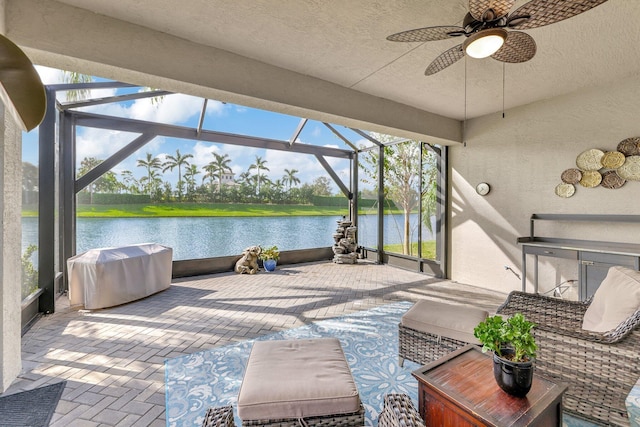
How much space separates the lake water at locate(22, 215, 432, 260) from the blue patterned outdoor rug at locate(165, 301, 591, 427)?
9.56 feet

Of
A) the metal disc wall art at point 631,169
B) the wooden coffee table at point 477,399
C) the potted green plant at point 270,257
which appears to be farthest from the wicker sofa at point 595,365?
the potted green plant at point 270,257

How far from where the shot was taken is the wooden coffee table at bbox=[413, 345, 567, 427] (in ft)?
4.18

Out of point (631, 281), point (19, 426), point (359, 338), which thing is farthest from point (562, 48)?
point (19, 426)

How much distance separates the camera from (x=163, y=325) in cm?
343

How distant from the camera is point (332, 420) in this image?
1.45 m

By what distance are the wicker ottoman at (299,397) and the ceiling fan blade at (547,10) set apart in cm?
252

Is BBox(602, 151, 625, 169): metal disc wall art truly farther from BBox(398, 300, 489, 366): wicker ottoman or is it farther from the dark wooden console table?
BBox(398, 300, 489, 366): wicker ottoman

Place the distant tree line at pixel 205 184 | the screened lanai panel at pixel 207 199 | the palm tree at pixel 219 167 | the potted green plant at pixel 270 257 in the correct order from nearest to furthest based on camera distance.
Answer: the screened lanai panel at pixel 207 199, the distant tree line at pixel 205 184, the palm tree at pixel 219 167, the potted green plant at pixel 270 257

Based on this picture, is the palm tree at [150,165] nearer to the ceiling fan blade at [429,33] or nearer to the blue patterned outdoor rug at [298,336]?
the blue patterned outdoor rug at [298,336]

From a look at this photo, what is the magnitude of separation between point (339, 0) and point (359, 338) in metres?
3.22

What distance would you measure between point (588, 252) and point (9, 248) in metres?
5.88

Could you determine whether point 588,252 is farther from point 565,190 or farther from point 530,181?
point 530,181

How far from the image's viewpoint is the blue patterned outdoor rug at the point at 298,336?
6.63 ft

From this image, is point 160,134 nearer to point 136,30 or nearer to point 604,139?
point 136,30
